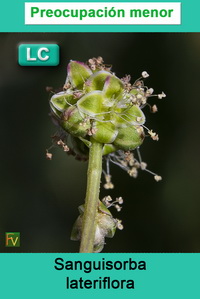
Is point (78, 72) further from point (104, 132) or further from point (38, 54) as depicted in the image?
point (38, 54)

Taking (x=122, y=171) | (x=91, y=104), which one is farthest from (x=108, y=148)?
(x=122, y=171)

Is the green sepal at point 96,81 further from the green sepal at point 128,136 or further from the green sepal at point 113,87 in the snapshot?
the green sepal at point 128,136

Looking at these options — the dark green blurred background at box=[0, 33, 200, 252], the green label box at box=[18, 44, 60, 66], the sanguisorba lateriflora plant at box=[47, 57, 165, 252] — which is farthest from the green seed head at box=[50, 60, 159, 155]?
the dark green blurred background at box=[0, 33, 200, 252]

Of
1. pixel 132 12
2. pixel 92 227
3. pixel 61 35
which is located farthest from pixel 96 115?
pixel 61 35

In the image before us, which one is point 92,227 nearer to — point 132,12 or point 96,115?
point 96,115

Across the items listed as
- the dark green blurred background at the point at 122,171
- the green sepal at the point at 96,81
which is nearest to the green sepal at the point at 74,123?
the green sepal at the point at 96,81
